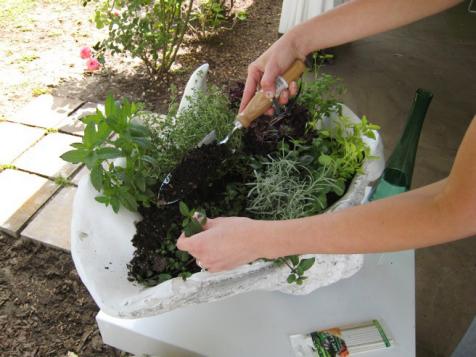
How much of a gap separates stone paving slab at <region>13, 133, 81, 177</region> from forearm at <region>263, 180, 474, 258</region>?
4.97ft

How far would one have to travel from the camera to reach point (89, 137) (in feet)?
2.53

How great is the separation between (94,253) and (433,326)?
1352 mm

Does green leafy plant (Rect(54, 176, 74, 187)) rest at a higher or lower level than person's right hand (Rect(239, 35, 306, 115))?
lower

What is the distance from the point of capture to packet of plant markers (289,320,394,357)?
86cm

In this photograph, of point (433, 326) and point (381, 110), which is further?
point (381, 110)

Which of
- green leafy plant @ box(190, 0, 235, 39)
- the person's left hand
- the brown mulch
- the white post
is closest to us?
the person's left hand

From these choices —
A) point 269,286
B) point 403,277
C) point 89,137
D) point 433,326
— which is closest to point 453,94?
point 433,326

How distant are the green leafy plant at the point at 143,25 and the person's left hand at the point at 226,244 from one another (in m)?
1.74

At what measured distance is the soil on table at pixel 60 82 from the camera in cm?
144

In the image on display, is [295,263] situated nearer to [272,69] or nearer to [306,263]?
[306,263]

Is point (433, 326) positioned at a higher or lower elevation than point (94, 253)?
lower

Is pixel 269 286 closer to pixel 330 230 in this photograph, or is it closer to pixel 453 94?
pixel 330 230

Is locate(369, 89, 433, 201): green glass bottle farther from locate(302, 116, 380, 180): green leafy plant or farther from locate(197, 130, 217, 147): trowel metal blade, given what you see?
locate(197, 130, 217, 147): trowel metal blade

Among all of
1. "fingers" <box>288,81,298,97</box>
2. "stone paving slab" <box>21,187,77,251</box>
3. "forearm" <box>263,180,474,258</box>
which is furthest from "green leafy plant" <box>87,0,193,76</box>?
"forearm" <box>263,180,474,258</box>
